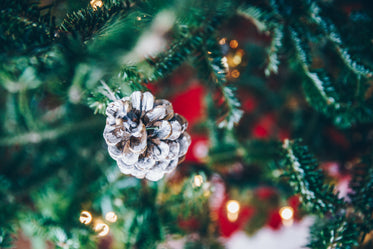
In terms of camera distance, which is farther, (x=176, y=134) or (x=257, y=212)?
(x=257, y=212)

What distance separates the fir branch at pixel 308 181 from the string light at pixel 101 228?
0.38 m

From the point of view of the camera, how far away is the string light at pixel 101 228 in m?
0.49

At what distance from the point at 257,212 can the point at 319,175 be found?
0.40 meters

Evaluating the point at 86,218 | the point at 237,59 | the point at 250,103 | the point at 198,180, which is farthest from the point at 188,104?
the point at 86,218

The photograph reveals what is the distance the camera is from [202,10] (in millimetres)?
421

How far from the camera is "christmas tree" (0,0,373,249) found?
1.22ft

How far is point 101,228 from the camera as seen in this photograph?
502mm

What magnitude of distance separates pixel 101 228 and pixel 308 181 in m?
0.42

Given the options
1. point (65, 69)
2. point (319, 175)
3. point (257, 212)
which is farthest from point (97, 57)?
point (257, 212)

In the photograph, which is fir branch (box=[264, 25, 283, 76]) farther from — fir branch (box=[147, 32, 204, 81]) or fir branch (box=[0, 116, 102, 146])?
fir branch (box=[0, 116, 102, 146])

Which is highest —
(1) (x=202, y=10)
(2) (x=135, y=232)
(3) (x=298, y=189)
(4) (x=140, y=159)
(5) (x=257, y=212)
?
(1) (x=202, y=10)

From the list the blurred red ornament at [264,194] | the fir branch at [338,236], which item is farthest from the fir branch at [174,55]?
the blurred red ornament at [264,194]

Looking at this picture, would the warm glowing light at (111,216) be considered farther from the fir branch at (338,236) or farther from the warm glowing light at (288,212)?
the warm glowing light at (288,212)

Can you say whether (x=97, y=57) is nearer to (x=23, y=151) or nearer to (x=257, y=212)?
(x=23, y=151)
